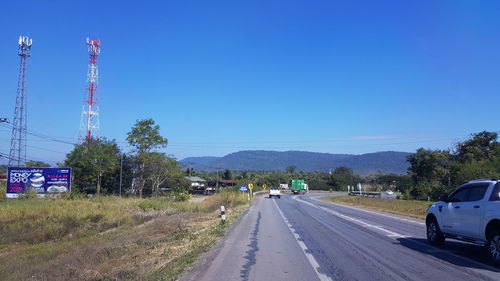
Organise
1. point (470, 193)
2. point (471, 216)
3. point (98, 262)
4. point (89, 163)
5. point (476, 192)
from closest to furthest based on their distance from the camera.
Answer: point (471, 216) < point (476, 192) < point (470, 193) < point (98, 262) < point (89, 163)

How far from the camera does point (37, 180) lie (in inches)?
1743

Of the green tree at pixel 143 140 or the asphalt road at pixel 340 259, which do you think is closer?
the asphalt road at pixel 340 259

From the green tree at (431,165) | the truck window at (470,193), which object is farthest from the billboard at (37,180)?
the green tree at (431,165)

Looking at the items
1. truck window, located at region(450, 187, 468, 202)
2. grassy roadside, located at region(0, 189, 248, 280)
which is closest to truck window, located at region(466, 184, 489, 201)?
truck window, located at region(450, 187, 468, 202)

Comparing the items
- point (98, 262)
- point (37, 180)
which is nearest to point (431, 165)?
point (37, 180)

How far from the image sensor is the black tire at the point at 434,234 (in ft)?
42.6

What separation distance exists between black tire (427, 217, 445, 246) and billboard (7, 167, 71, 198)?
39.1 meters

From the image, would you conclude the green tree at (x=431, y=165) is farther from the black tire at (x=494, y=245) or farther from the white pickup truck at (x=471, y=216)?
the black tire at (x=494, y=245)

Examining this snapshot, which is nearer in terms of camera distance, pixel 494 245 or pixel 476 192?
pixel 494 245

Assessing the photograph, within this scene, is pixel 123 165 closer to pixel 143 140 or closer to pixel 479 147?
pixel 143 140

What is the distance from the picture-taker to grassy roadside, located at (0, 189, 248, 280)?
423 inches

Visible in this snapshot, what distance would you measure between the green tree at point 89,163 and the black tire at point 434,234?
49842mm

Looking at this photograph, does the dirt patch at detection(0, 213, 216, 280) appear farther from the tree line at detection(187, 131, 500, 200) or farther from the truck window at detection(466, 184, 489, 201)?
the tree line at detection(187, 131, 500, 200)

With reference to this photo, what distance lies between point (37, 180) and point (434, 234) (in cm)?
4179
